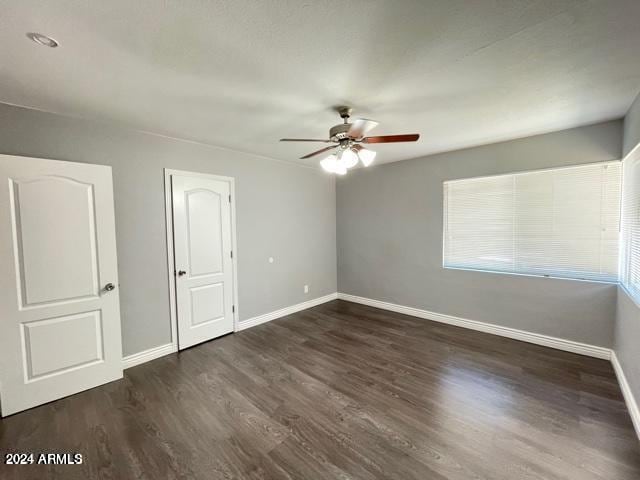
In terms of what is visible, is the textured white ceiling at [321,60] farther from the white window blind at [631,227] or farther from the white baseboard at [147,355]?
the white baseboard at [147,355]

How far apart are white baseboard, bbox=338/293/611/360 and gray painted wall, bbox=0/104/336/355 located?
1.38m

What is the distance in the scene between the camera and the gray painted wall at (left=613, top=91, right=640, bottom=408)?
6.73ft

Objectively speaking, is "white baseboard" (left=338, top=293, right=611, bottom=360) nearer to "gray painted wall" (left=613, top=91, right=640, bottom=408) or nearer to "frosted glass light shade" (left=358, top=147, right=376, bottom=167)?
"gray painted wall" (left=613, top=91, right=640, bottom=408)

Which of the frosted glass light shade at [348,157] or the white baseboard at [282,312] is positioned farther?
the white baseboard at [282,312]

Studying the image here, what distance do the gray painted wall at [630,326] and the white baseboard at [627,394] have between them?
0.06 m

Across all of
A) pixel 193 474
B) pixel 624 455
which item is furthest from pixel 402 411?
pixel 193 474

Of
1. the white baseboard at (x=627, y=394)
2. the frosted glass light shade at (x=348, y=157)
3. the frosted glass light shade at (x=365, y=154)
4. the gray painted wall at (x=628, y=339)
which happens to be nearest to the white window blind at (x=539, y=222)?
the gray painted wall at (x=628, y=339)

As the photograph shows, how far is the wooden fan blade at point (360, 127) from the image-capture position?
6.78 feet

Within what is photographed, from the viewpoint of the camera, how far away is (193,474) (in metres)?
1.64

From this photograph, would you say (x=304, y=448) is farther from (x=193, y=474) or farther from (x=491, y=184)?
(x=491, y=184)

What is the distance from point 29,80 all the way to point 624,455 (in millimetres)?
4691

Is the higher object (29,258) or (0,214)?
(0,214)

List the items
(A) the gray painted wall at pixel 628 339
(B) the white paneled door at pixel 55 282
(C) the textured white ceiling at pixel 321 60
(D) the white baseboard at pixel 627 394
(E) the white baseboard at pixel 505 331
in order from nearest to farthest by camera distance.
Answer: (C) the textured white ceiling at pixel 321 60 < (D) the white baseboard at pixel 627 394 < (A) the gray painted wall at pixel 628 339 < (B) the white paneled door at pixel 55 282 < (E) the white baseboard at pixel 505 331

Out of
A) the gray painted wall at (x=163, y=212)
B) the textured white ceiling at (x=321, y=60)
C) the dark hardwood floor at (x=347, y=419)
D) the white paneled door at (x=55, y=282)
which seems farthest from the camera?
the gray painted wall at (x=163, y=212)
